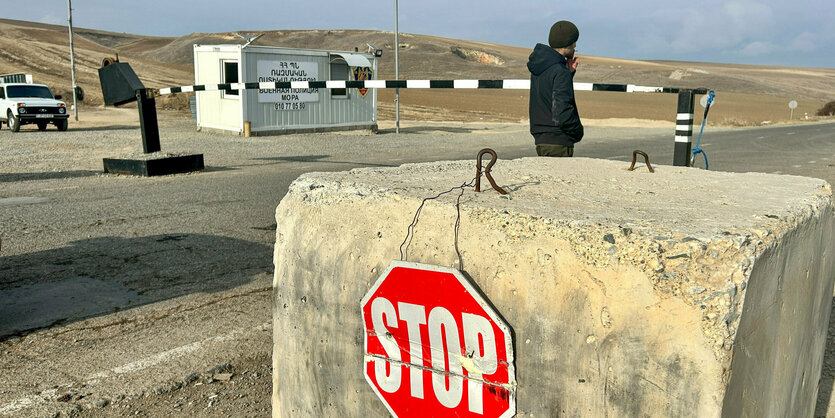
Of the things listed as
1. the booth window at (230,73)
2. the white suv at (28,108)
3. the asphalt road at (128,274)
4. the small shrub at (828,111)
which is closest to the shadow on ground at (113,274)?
the asphalt road at (128,274)

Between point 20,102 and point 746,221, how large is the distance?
2239 cm

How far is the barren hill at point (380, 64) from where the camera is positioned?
45.6 m

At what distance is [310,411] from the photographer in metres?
2.49

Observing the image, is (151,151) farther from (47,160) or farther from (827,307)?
(827,307)

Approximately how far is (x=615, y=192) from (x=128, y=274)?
3755 mm

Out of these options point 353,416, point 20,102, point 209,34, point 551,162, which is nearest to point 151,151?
point 551,162

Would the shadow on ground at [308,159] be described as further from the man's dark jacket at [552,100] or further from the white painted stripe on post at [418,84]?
the man's dark jacket at [552,100]

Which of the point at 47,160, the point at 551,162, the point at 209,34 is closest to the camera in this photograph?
the point at 551,162

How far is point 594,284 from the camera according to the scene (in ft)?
5.96

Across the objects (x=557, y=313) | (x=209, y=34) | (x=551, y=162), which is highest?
(x=209, y=34)

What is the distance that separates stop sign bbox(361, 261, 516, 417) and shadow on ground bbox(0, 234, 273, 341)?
2709 millimetres

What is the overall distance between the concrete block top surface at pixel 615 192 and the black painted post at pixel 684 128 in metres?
3.41

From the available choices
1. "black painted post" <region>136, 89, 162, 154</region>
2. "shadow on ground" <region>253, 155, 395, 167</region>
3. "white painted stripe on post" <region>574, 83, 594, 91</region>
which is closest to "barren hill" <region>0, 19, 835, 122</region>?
"shadow on ground" <region>253, 155, 395, 167</region>

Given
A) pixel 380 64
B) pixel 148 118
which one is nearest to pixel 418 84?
pixel 148 118
